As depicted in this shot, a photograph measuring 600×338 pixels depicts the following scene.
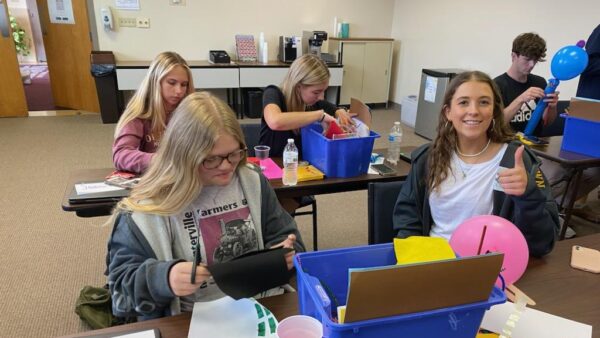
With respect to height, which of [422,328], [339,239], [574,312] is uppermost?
[422,328]

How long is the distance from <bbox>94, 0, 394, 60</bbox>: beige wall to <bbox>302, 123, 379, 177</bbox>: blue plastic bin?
4221 mm

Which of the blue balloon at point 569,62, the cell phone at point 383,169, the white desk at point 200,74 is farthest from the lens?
the white desk at point 200,74

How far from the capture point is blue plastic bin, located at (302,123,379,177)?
189cm

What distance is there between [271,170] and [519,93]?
1.91m

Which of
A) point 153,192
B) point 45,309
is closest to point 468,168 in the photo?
point 153,192

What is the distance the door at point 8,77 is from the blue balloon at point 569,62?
5.77 metres

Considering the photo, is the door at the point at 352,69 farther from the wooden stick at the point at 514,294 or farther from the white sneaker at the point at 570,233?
the wooden stick at the point at 514,294

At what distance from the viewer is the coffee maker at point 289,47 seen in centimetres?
575

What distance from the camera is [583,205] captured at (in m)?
3.35

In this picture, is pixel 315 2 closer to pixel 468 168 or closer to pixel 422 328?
pixel 468 168

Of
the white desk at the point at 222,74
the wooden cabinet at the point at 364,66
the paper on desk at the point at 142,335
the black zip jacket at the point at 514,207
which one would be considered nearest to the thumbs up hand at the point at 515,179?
the black zip jacket at the point at 514,207

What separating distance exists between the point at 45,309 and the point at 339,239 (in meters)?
1.75

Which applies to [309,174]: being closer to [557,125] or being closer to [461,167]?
[461,167]

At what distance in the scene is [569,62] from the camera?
8.37 feet
